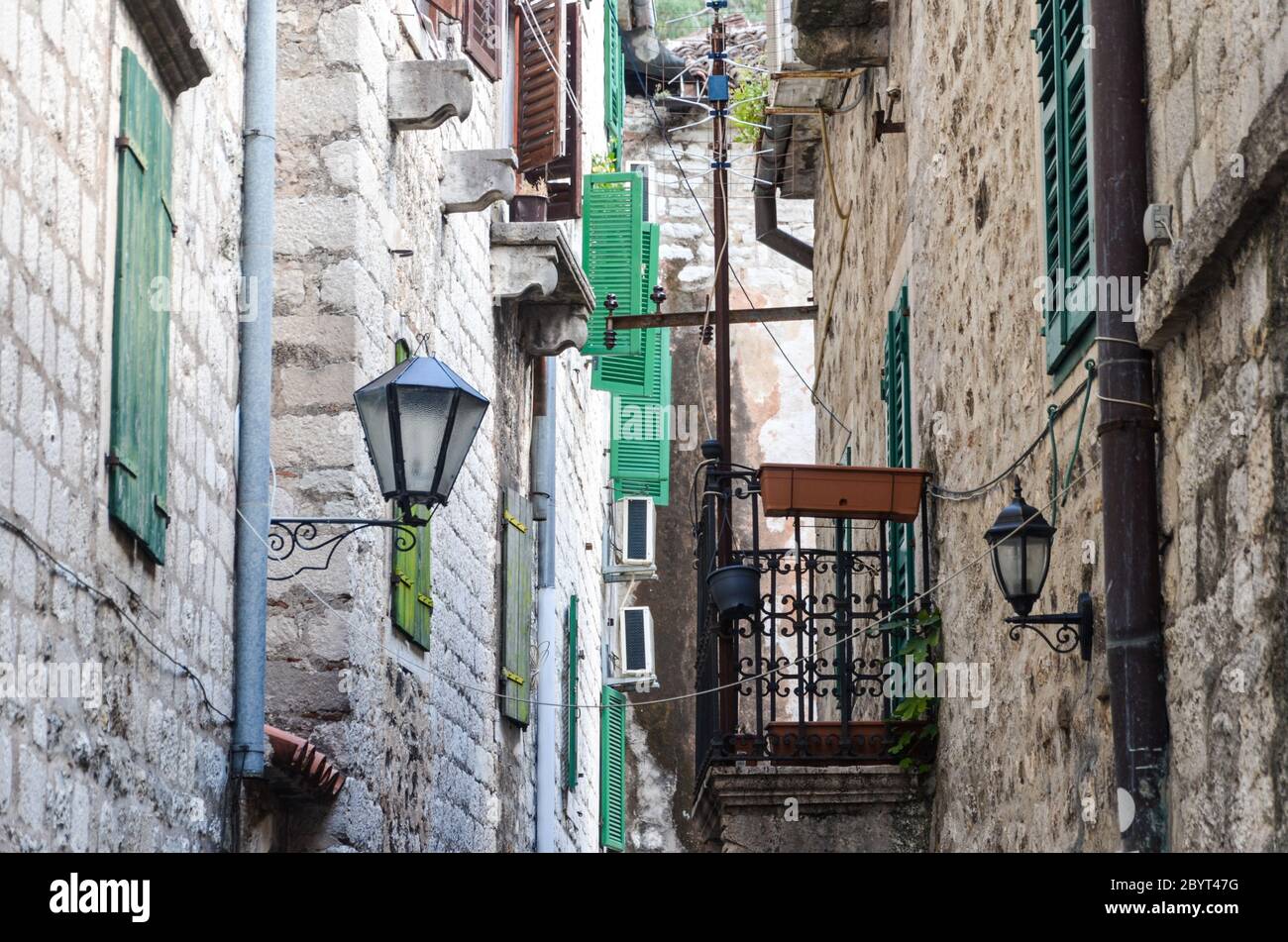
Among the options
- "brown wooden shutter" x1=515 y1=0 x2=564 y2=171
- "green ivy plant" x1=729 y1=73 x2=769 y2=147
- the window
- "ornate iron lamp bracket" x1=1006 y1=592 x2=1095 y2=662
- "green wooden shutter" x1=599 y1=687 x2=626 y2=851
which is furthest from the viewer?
"green ivy plant" x1=729 y1=73 x2=769 y2=147

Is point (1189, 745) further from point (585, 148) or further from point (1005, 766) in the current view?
point (585, 148)

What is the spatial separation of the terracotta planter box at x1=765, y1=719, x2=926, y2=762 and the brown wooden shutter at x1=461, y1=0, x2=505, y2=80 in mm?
4588

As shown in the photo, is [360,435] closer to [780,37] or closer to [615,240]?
[780,37]

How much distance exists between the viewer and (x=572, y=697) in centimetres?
1533

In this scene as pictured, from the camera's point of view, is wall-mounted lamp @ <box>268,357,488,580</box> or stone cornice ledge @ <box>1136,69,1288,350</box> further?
wall-mounted lamp @ <box>268,357,488,580</box>

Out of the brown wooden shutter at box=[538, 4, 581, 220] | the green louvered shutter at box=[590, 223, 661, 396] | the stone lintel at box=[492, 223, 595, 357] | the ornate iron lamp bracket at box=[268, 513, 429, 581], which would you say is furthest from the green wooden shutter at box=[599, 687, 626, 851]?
the ornate iron lamp bracket at box=[268, 513, 429, 581]

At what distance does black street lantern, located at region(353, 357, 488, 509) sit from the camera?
6773 mm

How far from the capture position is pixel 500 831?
12.0 m

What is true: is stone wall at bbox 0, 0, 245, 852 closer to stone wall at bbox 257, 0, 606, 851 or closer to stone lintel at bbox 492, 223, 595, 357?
stone wall at bbox 257, 0, 606, 851

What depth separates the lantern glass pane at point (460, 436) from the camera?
22.4 ft

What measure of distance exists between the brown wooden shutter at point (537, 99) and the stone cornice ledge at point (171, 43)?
6.44 metres

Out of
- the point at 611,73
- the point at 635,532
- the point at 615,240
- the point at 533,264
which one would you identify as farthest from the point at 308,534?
the point at 635,532

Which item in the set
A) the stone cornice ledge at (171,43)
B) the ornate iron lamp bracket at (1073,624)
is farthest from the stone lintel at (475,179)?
the ornate iron lamp bracket at (1073,624)
